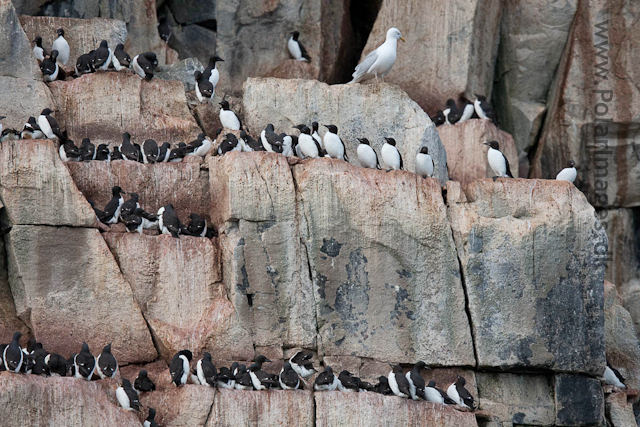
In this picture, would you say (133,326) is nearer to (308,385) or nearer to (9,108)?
(308,385)

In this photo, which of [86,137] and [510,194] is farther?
[86,137]

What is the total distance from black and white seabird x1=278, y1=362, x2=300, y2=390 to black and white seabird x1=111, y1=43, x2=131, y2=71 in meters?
6.48

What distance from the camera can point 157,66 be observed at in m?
21.6

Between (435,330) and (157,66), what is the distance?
729 cm

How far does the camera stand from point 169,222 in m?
17.9

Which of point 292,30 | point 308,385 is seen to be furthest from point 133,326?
point 292,30

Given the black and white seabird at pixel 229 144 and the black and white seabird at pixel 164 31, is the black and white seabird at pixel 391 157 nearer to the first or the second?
the black and white seabird at pixel 229 144

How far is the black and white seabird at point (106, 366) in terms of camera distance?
16.7 meters

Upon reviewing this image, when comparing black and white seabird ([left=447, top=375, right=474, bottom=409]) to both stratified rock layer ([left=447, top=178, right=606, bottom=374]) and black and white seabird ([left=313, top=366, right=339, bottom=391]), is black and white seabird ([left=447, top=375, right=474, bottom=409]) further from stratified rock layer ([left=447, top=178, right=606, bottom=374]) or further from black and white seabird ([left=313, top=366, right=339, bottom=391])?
black and white seabird ([left=313, top=366, right=339, bottom=391])

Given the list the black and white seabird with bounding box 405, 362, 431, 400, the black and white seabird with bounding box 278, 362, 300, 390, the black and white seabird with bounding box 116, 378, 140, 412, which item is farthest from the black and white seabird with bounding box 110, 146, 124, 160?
the black and white seabird with bounding box 405, 362, 431, 400

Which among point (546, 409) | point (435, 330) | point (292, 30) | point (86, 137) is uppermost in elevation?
point (292, 30)

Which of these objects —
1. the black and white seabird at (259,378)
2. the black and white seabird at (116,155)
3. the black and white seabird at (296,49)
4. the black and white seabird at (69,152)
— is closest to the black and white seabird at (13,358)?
the black and white seabird at (259,378)

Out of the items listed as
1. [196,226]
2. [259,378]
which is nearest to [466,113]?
[196,226]

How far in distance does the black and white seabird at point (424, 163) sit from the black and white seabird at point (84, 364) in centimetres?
590
